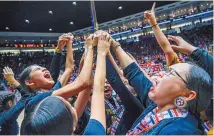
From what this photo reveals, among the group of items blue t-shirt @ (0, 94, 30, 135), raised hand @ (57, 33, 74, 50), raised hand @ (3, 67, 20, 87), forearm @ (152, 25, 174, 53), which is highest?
raised hand @ (57, 33, 74, 50)

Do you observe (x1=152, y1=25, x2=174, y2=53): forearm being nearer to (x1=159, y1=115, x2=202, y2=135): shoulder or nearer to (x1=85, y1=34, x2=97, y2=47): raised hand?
(x1=85, y1=34, x2=97, y2=47): raised hand

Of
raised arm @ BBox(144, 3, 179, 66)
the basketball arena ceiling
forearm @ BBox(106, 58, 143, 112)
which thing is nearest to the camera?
forearm @ BBox(106, 58, 143, 112)

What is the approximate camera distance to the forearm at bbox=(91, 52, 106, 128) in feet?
2.88

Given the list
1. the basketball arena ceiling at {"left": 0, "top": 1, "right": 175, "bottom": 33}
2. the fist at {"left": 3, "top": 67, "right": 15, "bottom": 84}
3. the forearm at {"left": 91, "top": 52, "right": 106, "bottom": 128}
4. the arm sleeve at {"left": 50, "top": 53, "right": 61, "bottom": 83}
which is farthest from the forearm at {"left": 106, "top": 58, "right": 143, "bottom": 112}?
the basketball arena ceiling at {"left": 0, "top": 1, "right": 175, "bottom": 33}

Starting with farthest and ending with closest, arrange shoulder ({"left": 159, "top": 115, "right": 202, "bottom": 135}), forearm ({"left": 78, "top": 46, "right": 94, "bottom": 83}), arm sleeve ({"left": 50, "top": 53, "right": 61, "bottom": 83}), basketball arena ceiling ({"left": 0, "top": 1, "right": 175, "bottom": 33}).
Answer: basketball arena ceiling ({"left": 0, "top": 1, "right": 175, "bottom": 33})
arm sleeve ({"left": 50, "top": 53, "right": 61, "bottom": 83})
forearm ({"left": 78, "top": 46, "right": 94, "bottom": 83})
shoulder ({"left": 159, "top": 115, "right": 202, "bottom": 135})

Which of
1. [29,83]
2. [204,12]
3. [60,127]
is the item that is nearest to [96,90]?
[60,127]

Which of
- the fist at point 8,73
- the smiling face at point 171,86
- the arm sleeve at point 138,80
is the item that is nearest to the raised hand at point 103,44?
the arm sleeve at point 138,80

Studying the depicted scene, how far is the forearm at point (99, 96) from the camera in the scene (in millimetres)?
878

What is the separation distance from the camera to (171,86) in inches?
42.4

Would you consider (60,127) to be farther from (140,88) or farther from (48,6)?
(48,6)

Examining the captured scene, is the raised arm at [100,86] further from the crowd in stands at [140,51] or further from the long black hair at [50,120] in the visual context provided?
the crowd in stands at [140,51]

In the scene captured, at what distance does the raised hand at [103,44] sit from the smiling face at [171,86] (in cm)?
28

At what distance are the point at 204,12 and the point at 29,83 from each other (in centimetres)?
1855

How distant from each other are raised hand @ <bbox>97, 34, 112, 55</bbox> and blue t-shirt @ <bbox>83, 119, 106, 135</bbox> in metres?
0.34
